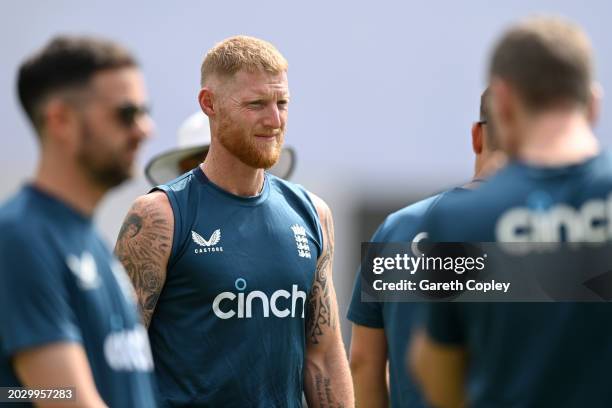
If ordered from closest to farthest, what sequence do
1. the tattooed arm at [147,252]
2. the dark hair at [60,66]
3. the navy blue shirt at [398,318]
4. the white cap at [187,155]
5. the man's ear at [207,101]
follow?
the dark hair at [60,66] < the navy blue shirt at [398,318] < the tattooed arm at [147,252] < the man's ear at [207,101] < the white cap at [187,155]

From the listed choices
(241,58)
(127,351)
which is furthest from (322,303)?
(127,351)

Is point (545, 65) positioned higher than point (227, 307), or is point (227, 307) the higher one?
point (545, 65)

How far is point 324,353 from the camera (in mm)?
5945

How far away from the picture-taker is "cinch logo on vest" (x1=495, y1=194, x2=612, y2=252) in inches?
136

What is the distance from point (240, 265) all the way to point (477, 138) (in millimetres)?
1269

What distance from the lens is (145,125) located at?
3.76 m

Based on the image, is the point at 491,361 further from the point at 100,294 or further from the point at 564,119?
the point at 100,294

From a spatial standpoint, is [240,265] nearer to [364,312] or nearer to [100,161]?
[364,312]

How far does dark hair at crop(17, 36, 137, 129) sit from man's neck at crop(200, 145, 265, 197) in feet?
7.00

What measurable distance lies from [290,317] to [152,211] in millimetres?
837

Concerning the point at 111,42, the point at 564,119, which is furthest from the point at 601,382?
the point at 111,42

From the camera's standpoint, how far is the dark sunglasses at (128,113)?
12.1ft

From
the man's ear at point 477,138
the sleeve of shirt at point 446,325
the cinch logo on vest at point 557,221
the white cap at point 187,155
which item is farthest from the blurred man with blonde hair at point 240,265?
the cinch logo on vest at point 557,221

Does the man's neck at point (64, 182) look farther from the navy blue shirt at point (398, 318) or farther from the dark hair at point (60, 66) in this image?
the navy blue shirt at point (398, 318)
